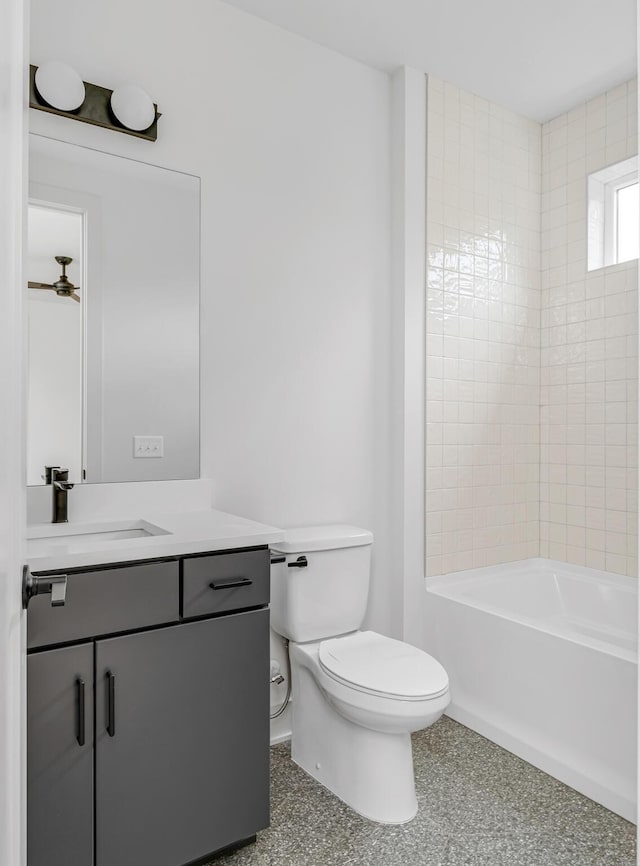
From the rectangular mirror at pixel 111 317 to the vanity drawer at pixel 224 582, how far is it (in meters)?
0.57

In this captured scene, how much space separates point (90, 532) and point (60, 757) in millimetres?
652

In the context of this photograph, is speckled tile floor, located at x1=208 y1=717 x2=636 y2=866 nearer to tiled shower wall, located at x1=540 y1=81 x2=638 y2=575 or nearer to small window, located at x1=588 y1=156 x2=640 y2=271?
tiled shower wall, located at x1=540 y1=81 x2=638 y2=575

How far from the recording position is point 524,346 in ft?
10.3

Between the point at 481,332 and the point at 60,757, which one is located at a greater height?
the point at 481,332

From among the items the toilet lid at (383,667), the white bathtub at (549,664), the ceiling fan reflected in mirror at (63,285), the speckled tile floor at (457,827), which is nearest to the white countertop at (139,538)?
the toilet lid at (383,667)

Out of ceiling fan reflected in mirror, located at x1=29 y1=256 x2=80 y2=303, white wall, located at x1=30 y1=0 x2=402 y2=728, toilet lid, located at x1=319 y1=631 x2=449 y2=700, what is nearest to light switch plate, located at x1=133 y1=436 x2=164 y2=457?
white wall, located at x1=30 y1=0 x2=402 y2=728

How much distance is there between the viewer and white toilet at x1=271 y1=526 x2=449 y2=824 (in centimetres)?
185

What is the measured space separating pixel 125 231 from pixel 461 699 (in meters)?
2.19

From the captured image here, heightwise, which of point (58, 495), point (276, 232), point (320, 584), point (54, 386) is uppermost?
point (276, 232)

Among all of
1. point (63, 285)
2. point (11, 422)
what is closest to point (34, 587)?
point (11, 422)

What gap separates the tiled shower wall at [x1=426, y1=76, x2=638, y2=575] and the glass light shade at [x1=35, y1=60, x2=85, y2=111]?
1462mm

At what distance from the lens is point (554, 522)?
123 inches

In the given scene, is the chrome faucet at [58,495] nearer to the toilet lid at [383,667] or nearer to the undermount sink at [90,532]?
the undermount sink at [90,532]

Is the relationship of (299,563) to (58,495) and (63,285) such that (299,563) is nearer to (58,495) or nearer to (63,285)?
(58,495)
